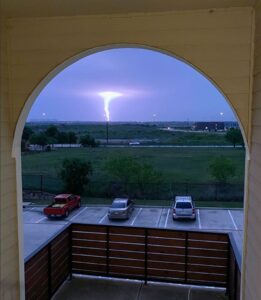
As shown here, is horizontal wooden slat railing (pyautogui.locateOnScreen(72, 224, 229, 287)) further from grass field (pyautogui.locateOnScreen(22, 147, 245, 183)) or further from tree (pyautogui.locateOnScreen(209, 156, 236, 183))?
grass field (pyautogui.locateOnScreen(22, 147, 245, 183))

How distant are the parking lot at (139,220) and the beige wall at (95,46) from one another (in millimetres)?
7554

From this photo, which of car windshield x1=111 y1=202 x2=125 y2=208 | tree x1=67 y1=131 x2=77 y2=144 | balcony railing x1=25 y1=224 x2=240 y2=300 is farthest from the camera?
tree x1=67 y1=131 x2=77 y2=144

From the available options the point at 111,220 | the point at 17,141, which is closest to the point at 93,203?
the point at 111,220

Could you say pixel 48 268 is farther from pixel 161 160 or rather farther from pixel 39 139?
pixel 39 139

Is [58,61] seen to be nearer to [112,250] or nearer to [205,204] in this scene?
[112,250]

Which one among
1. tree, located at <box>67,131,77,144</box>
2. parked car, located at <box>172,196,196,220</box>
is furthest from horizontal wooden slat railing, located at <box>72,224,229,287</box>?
tree, located at <box>67,131,77,144</box>

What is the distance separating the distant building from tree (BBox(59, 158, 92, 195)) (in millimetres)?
13286

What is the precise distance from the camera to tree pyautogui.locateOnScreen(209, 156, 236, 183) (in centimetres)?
1583

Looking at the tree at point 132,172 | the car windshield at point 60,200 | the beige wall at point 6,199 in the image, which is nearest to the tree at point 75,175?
the tree at point 132,172

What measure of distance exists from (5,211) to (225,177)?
48.9 feet

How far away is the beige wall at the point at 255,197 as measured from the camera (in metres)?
1.66

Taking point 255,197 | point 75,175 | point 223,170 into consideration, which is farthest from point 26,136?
point 255,197

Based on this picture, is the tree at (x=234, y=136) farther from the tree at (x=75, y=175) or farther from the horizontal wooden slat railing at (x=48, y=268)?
the horizontal wooden slat railing at (x=48, y=268)

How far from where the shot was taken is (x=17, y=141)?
2.18 metres
